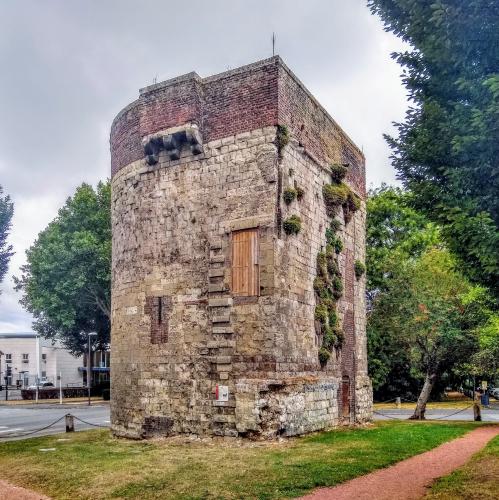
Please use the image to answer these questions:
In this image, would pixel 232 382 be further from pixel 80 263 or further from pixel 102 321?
pixel 102 321

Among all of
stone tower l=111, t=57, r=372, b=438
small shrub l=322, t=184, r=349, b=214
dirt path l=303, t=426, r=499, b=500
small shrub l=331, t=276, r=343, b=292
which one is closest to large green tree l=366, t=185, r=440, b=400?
small shrub l=331, t=276, r=343, b=292

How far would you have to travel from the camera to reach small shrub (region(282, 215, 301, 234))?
50.1 ft

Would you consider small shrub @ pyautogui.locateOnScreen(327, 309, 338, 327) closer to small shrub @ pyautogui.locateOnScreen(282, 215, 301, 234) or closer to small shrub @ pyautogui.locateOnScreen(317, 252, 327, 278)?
small shrub @ pyautogui.locateOnScreen(317, 252, 327, 278)

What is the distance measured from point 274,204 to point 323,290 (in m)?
3.56

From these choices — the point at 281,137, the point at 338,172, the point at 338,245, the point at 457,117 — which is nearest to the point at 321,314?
the point at 338,245

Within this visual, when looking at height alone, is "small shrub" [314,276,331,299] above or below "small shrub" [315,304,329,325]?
above

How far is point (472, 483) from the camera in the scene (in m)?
9.57

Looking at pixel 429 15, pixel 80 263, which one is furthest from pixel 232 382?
pixel 80 263

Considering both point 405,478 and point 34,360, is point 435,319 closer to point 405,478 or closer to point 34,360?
point 405,478

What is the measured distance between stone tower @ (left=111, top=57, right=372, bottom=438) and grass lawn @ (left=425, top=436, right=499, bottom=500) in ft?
15.3

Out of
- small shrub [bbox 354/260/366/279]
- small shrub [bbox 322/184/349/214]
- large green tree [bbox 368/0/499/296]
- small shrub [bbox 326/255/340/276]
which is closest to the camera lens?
large green tree [bbox 368/0/499/296]

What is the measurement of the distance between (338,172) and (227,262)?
5.74 meters

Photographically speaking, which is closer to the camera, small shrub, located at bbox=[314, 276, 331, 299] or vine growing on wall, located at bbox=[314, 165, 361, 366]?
small shrub, located at bbox=[314, 276, 331, 299]

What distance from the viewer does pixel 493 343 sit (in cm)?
2331
